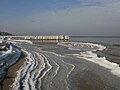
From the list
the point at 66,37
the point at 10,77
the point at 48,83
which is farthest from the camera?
the point at 66,37

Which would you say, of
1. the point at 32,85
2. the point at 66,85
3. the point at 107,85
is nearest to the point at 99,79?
the point at 107,85

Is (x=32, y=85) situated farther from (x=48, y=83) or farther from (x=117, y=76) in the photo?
(x=117, y=76)

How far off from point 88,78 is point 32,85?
493cm

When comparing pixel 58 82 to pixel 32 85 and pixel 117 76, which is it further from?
pixel 117 76

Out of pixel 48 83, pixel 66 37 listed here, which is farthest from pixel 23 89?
pixel 66 37

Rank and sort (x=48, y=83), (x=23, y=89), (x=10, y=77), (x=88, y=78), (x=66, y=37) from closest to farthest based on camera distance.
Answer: (x=23, y=89)
(x=48, y=83)
(x=10, y=77)
(x=88, y=78)
(x=66, y=37)

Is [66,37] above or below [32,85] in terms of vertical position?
below

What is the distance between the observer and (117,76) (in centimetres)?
1862

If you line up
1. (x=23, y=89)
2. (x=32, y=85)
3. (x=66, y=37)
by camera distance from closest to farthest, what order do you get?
(x=23, y=89) → (x=32, y=85) → (x=66, y=37)

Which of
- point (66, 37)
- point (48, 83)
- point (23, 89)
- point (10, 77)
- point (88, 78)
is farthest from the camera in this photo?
point (66, 37)

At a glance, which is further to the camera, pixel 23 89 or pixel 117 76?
pixel 117 76

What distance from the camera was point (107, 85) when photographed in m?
15.2

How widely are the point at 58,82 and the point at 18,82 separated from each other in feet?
8.01

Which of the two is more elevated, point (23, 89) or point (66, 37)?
point (23, 89)
